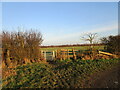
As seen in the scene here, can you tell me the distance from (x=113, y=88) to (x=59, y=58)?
10282mm

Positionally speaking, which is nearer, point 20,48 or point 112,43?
point 20,48

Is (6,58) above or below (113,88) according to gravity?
above

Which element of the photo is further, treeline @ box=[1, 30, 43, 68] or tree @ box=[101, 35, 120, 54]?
tree @ box=[101, 35, 120, 54]

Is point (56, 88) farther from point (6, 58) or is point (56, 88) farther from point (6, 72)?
point (6, 58)

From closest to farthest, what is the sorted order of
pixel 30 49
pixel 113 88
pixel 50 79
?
pixel 113 88, pixel 50 79, pixel 30 49

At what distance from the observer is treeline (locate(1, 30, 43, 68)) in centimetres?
1151

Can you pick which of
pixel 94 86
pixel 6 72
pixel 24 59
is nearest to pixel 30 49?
pixel 24 59

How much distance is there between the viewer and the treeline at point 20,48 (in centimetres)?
1151

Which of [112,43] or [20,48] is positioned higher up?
[112,43]

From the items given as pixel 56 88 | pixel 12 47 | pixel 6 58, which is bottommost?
pixel 56 88

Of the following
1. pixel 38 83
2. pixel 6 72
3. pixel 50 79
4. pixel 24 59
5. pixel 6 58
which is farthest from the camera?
pixel 24 59

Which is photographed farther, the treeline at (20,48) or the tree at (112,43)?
the tree at (112,43)

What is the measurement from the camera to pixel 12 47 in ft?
38.9

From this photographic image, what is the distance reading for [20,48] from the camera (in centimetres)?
1230
